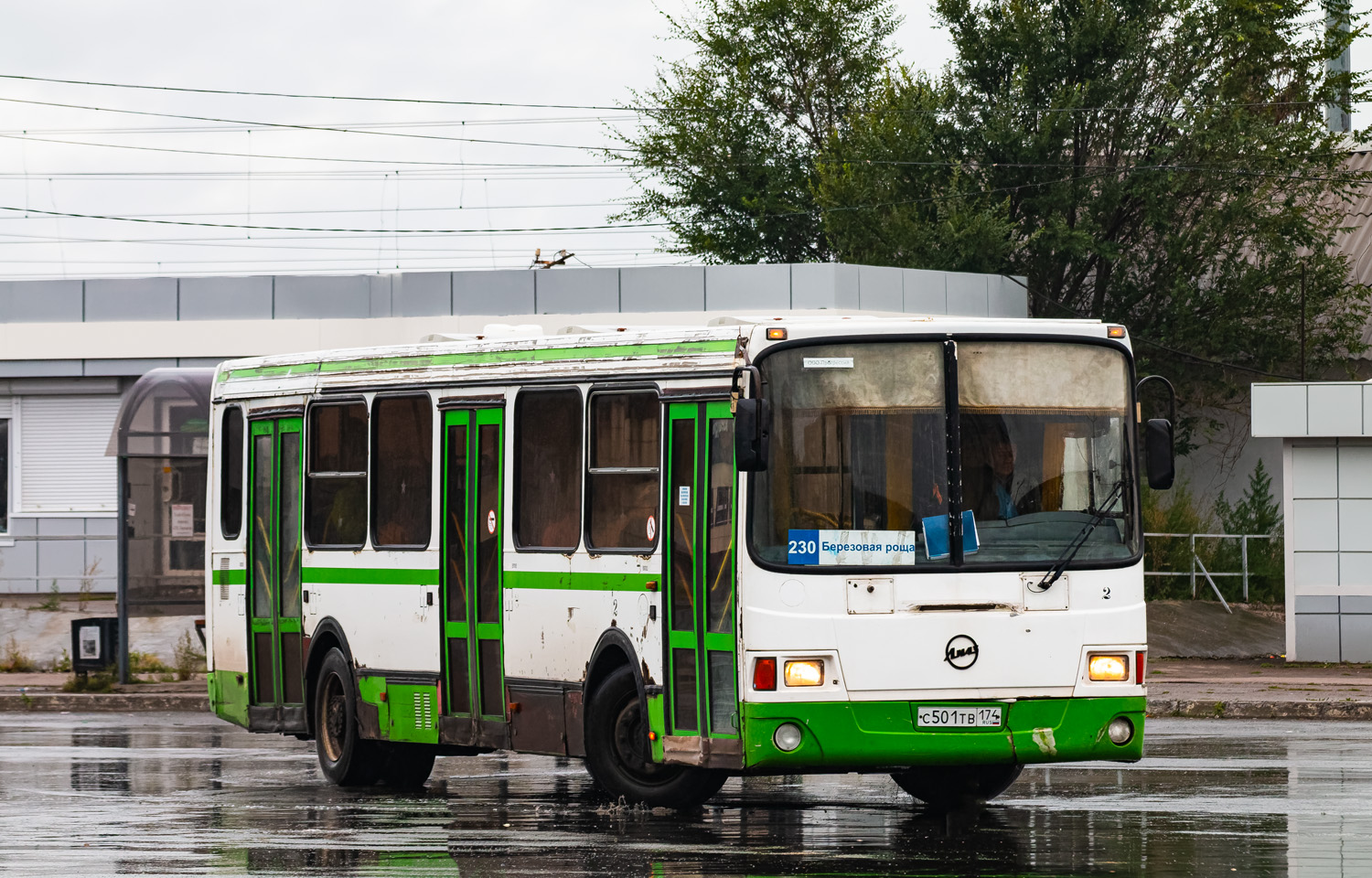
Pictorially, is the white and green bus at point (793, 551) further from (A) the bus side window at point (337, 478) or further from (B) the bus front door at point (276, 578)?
(B) the bus front door at point (276, 578)

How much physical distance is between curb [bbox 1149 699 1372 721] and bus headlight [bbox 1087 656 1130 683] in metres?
9.09

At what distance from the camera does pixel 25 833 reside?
11773mm

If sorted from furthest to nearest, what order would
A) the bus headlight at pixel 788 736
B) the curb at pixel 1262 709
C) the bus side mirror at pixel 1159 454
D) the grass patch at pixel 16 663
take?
the grass patch at pixel 16 663 < the curb at pixel 1262 709 < the bus side mirror at pixel 1159 454 < the bus headlight at pixel 788 736

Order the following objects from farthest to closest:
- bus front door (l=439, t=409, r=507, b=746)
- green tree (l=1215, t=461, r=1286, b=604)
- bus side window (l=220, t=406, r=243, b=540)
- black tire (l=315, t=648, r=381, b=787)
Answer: green tree (l=1215, t=461, r=1286, b=604) < bus side window (l=220, t=406, r=243, b=540) < black tire (l=315, t=648, r=381, b=787) < bus front door (l=439, t=409, r=507, b=746)

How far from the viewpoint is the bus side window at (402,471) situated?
45.8ft

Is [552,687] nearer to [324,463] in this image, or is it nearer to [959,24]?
[324,463]

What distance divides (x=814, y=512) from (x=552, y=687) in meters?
2.36

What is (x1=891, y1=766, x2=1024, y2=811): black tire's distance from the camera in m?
12.6

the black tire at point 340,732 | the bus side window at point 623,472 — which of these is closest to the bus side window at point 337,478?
the black tire at point 340,732

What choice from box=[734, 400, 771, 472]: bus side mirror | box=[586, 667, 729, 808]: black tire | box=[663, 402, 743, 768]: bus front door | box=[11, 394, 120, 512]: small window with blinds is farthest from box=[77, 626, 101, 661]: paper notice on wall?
box=[734, 400, 771, 472]: bus side mirror

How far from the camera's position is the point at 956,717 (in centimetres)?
1119

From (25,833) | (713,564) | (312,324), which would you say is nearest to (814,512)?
(713,564)

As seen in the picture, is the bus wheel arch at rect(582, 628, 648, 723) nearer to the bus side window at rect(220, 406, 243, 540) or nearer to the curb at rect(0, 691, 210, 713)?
the bus side window at rect(220, 406, 243, 540)

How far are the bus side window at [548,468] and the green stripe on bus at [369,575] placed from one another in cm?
105
